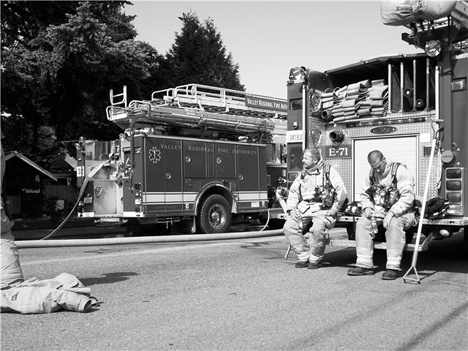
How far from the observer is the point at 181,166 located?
494 inches

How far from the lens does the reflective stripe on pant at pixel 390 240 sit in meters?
6.50

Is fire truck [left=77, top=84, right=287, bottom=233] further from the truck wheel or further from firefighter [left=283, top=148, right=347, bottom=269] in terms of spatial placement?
firefighter [left=283, top=148, right=347, bottom=269]

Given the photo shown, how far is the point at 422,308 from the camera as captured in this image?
5184 millimetres

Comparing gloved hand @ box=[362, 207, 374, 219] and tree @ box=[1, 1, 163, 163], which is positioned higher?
tree @ box=[1, 1, 163, 163]

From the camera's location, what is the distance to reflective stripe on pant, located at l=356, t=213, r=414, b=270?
21.3 ft

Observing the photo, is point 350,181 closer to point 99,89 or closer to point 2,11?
point 99,89

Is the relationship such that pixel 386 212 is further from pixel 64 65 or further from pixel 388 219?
pixel 64 65

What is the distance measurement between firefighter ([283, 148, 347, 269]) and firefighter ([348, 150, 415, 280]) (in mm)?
397

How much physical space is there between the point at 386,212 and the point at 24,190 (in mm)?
14284

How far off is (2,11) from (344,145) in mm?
11115

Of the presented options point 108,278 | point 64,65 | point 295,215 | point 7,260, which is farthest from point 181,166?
point 7,260

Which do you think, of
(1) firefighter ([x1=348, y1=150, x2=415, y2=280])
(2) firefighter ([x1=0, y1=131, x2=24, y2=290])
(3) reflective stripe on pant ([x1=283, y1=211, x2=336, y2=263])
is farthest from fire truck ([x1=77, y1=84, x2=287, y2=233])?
(2) firefighter ([x1=0, y1=131, x2=24, y2=290])

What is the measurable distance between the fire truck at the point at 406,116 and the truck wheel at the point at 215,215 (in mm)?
4587

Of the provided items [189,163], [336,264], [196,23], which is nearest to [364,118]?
[336,264]
